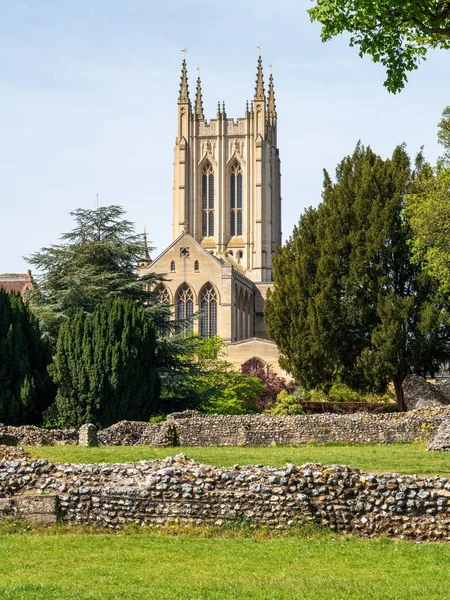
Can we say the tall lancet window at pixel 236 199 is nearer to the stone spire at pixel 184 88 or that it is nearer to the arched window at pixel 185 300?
the stone spire at pixel 184 88

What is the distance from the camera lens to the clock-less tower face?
110625mm

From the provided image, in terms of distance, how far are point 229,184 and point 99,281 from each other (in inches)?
2801

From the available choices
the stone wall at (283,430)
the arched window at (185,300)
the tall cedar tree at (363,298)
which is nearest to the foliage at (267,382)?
the arched window at (185,300)

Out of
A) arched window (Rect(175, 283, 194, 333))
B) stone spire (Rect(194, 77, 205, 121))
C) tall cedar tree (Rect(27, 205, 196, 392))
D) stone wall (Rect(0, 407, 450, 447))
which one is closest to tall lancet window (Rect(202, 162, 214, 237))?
stone spire (Rect(194, 77, 205, 121))

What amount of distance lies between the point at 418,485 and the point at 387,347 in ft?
86.3

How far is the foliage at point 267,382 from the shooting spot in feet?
200

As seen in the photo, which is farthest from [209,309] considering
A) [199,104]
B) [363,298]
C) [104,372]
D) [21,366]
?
[21,366]

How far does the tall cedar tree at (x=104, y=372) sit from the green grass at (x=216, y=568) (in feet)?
71.4

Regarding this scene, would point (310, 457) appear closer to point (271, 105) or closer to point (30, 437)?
point (30, 437)

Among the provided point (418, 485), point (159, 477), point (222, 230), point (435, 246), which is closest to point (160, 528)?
point (159, 477)

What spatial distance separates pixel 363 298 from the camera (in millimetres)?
41000

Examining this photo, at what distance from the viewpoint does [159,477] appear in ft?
44.9

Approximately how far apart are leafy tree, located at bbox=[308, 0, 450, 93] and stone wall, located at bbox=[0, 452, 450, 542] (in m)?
7.75

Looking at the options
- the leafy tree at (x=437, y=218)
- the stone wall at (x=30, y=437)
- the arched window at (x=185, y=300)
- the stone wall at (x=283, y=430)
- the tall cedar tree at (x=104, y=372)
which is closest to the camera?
the stone wall at (x=30, y=437)
